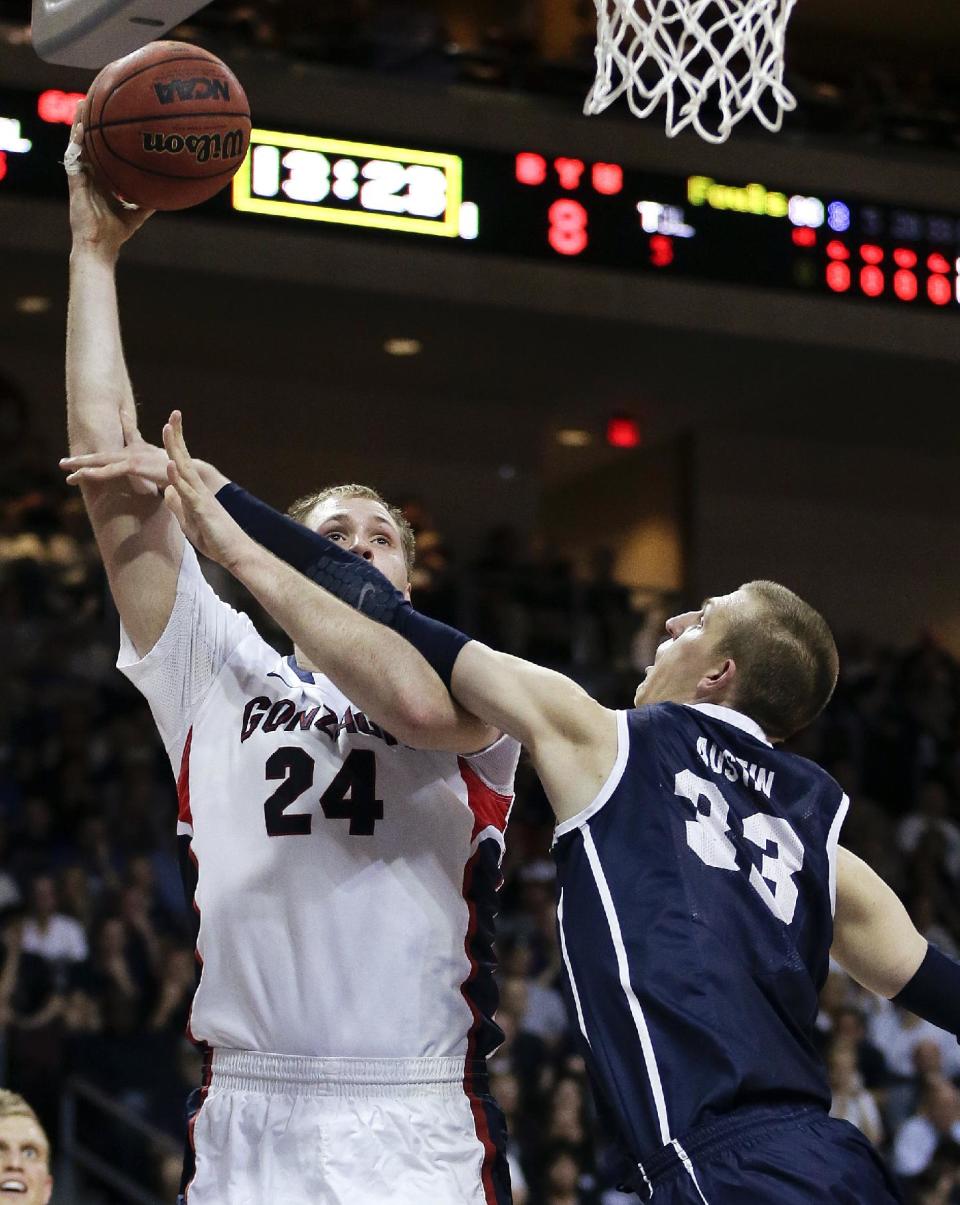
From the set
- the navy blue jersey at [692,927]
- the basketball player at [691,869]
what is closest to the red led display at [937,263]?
the basketball player at [691,869]

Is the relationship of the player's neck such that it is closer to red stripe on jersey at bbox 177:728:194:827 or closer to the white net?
red stripe on jersey at bbox 177:728:194:827

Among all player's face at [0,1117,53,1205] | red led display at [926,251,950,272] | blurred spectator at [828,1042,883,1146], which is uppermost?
red led display at [926,251,950,272]

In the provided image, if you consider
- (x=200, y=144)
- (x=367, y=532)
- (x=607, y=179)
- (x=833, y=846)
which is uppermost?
(x=200, y=144)

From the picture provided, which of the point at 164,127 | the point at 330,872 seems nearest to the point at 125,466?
the point at 164,127

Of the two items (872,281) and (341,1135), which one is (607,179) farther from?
(341,1135)

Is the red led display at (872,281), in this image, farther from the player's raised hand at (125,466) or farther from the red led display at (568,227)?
the player's raised hand at (125,466)

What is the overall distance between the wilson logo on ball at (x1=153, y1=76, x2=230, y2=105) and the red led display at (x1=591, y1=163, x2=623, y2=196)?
694cm

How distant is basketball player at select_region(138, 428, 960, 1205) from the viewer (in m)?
2.98

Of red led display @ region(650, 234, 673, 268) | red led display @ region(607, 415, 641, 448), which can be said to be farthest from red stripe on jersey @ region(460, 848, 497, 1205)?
red led display @ region(607, 415, 641, 448)

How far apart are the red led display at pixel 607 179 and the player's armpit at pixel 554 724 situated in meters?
7.82

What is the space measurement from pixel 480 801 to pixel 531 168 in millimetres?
7452

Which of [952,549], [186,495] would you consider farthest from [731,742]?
[952,549]

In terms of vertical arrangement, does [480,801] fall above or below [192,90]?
below

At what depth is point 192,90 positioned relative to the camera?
3.80 m
